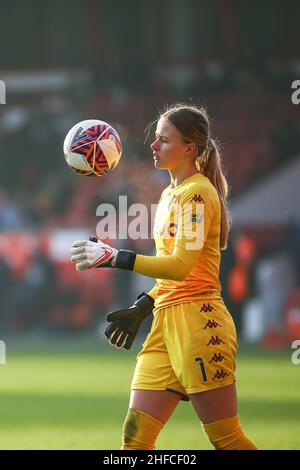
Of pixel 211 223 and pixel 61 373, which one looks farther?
pixel 61 373

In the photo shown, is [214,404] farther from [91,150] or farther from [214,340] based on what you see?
[91,150]

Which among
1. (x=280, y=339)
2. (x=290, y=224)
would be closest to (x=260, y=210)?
(x=290, y=224)

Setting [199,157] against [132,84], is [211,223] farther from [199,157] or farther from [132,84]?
[132,84]

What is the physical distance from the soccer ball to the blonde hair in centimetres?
45

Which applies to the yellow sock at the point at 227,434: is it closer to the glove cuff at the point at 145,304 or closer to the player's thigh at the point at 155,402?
the player's thigh at the point at 155,402

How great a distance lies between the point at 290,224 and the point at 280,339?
2120mm

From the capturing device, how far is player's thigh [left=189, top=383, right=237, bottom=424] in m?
6.16

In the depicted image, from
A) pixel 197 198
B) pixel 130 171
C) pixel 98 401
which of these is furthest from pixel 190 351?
pixel 130 171

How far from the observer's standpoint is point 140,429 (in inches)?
245

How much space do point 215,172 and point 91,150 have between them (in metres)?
0.76

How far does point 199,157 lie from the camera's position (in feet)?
21.2

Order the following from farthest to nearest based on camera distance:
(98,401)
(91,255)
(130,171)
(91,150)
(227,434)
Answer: (130,171) < (98,401) < (91,150) < (227,434) < (91,255)

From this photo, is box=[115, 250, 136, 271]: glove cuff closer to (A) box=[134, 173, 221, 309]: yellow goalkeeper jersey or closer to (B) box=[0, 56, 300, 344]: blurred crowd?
(A) box=[134, 173, 221, 309]: yellow goalkeeper jersey
